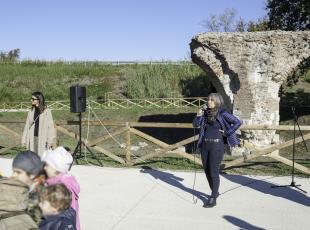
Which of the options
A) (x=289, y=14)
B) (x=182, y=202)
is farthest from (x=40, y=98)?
(x=289, y=14)

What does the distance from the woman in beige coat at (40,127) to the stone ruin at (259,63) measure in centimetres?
673

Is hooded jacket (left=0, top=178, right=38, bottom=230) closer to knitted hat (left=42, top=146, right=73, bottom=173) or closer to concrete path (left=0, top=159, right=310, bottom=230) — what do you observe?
knitted hat (left=42, top=146, right=73, bottom=173)

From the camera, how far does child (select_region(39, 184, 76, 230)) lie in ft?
12.3

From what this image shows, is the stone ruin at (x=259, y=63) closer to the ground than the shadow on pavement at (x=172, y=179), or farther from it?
farther from it

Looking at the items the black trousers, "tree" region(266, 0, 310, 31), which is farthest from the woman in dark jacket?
"tree" region(266, 0, 310, 31)

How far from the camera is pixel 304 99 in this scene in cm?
2677

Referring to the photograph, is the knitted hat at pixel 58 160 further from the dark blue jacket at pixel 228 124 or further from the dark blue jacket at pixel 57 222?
the dark blue jacket at pixel 228 124

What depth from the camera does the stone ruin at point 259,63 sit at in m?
13.3

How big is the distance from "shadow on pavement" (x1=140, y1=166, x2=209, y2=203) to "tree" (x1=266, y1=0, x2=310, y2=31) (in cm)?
1348

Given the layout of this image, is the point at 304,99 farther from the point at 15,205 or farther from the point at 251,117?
the point at 15,205

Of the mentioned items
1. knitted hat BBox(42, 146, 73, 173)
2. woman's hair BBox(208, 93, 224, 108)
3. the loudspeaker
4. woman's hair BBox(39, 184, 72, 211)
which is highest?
woman's hair BBox(208, 93, 224, 108)

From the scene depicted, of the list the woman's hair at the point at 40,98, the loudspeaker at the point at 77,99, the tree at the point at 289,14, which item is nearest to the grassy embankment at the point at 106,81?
the tree at the point at 289,14

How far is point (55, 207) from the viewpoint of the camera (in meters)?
3.78

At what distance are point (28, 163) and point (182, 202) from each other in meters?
3.90
